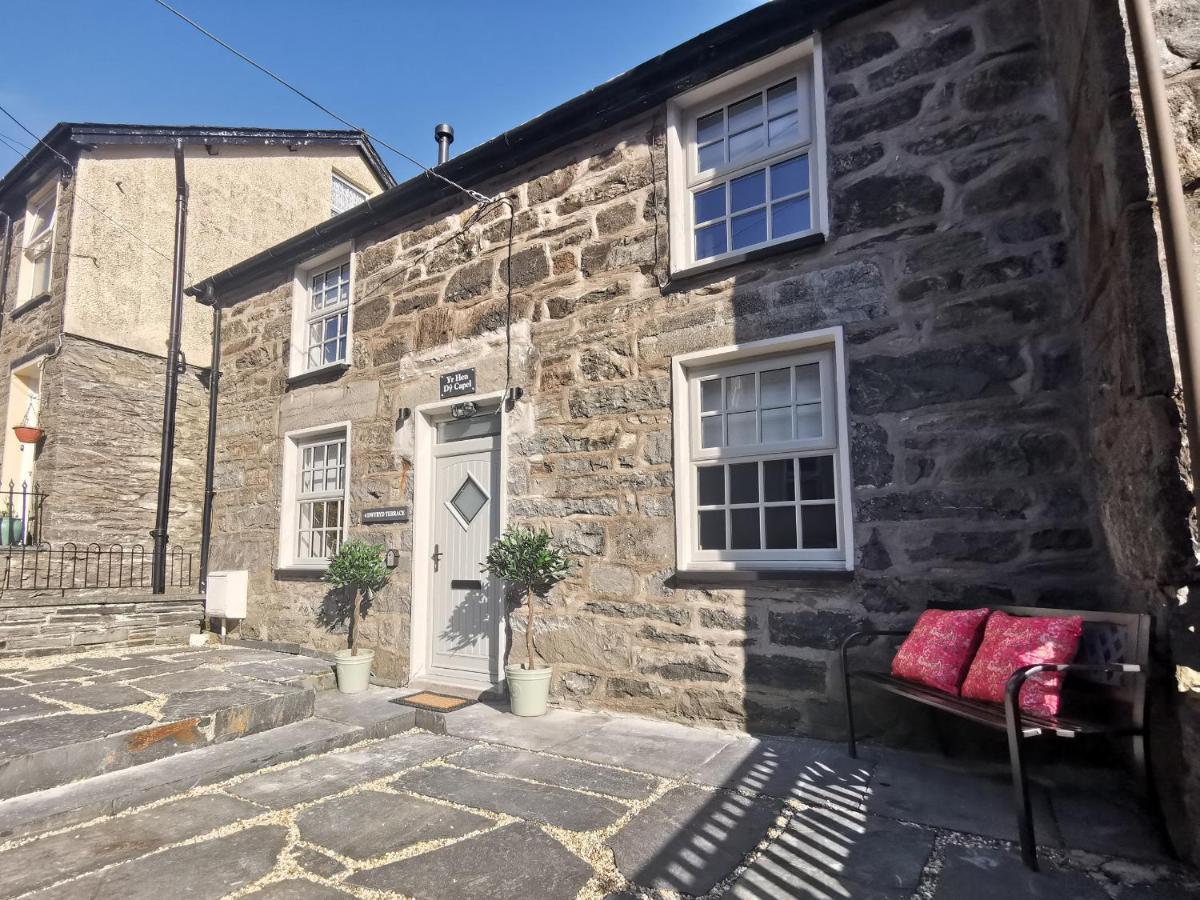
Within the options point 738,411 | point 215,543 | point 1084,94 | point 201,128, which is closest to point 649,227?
point 738,411

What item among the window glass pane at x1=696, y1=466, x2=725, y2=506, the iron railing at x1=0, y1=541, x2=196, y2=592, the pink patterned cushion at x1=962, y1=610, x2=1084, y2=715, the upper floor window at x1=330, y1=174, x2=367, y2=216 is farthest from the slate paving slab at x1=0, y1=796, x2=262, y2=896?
the upper floor window at x1=330, y1=174, x2=367, y2=216

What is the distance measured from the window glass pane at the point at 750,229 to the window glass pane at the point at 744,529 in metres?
1.79

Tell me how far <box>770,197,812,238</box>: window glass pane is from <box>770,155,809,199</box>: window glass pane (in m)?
0.07

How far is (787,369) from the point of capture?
14.2ft

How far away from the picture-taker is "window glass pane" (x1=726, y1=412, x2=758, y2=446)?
439 centimetres

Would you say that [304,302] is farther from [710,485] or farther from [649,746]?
[649,746]

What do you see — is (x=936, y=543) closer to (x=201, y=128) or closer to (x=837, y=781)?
(x=837, y=781)

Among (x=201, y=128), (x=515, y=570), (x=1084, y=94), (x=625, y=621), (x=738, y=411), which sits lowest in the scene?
(x=625, y=621)

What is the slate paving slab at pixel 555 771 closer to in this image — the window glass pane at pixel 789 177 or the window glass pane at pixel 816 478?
the window glass pane at pixel 816 478

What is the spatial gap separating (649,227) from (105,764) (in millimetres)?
4498

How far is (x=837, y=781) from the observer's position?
3.19 m

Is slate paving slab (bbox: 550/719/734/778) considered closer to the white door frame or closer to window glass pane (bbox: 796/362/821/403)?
the white door frame

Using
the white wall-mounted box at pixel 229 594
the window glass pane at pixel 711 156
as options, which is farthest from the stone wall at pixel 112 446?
the window glass pane at pixel 711 156

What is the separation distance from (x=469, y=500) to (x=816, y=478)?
9.53 feet
